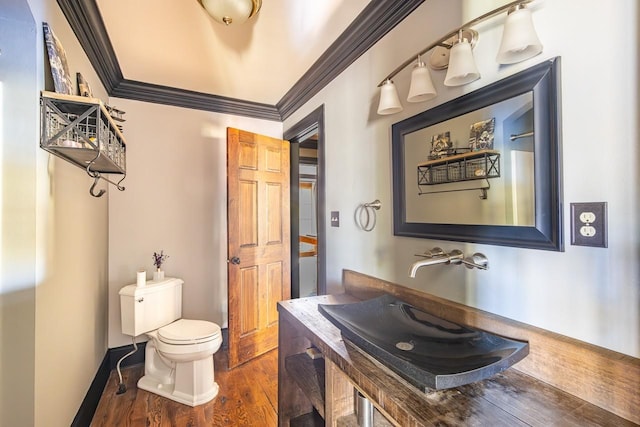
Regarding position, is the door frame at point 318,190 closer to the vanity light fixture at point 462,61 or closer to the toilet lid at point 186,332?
the toilet lid at point 186,332

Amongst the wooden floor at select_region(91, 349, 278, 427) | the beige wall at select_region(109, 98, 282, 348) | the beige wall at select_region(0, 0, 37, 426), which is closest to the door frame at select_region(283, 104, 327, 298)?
the beige wall at select_region(109, 98, 282, 348)

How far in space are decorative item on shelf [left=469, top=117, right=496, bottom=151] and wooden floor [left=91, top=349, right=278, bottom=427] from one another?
188 centimetres

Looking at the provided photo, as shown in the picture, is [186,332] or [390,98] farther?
[186,332]

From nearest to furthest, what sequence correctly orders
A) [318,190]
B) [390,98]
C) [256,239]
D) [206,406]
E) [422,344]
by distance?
[422,344] < [390,98] < [206,406] < [318,190] < [256,239]

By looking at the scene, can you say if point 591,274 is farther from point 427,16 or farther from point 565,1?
point 427,16

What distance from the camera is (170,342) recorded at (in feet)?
6.45

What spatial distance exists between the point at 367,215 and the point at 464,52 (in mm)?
925

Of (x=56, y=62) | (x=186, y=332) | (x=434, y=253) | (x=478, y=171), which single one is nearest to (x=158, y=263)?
(x=186, y=332)

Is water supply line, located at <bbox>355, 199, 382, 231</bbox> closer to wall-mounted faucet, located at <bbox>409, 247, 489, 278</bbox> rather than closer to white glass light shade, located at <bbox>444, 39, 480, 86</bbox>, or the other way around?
wall-mounted faucet, located at <bbox>409, 247, 489, 278</bbox>

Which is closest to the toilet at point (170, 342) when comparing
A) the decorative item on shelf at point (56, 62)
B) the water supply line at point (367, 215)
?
the water supply line at point (367, 215)

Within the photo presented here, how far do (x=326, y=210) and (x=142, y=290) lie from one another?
147 cm

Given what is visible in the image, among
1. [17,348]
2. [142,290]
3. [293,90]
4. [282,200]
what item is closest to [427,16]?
[293,90]

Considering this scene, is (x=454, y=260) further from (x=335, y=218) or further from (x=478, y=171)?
(x=335, y=218)

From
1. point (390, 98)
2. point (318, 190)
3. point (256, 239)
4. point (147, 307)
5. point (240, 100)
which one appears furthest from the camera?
point (240, 100)
